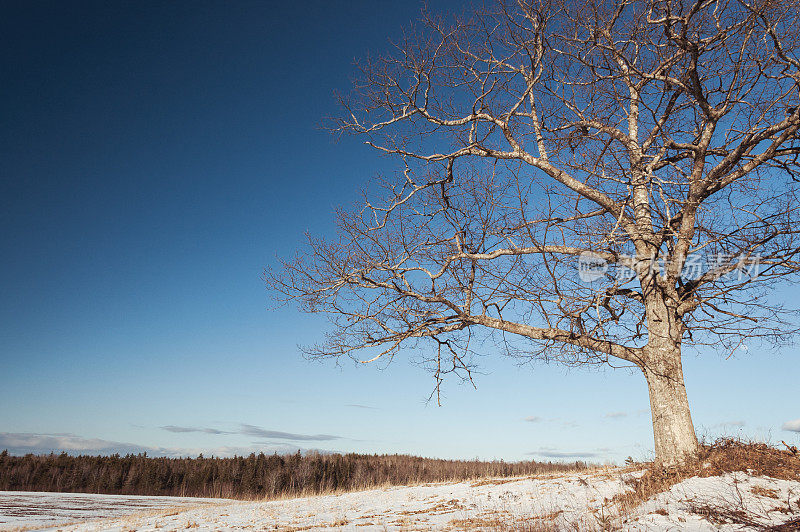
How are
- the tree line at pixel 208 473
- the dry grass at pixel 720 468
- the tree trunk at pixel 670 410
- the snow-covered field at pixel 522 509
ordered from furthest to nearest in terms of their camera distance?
1. the tree line at pixel 208 473
2. the tree trunk at pixel 670 410
3. the dry grass at pixel 720 468
4. the snow-covered field at pixel 522 509

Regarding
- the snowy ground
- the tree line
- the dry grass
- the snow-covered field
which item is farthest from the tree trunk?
the tree line

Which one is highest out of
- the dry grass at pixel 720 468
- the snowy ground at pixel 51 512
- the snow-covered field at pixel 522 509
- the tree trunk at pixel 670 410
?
the tree trunk at pixel 670 410

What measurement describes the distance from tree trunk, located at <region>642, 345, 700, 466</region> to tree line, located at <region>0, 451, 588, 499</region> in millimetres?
26797

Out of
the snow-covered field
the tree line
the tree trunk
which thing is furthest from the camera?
the tree line

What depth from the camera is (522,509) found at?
7.55m

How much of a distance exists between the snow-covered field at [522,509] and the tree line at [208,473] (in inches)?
955

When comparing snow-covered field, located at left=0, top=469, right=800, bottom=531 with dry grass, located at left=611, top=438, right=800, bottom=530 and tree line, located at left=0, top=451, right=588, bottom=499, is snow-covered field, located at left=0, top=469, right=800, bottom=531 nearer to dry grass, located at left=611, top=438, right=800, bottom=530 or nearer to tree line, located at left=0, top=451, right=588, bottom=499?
dry grass, located at left=611, top=438, right=800, bottom=530

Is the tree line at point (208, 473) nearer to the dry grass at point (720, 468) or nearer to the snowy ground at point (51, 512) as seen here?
the snowy ground at point (51, 512)

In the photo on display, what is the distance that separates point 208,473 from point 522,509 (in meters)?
36.1

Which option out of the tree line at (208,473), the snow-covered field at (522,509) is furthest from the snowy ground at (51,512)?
the tree line at (208,473)

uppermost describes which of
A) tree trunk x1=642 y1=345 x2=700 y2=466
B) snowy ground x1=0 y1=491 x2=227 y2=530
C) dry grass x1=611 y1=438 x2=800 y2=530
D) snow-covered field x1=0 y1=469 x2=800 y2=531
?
tree trunk x1=642 y1=345 x2=700 y2=466

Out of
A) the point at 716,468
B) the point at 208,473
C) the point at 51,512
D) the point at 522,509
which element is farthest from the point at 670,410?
the point at 208,473

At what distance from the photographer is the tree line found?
112 feet

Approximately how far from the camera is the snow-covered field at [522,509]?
5531 millimetres
